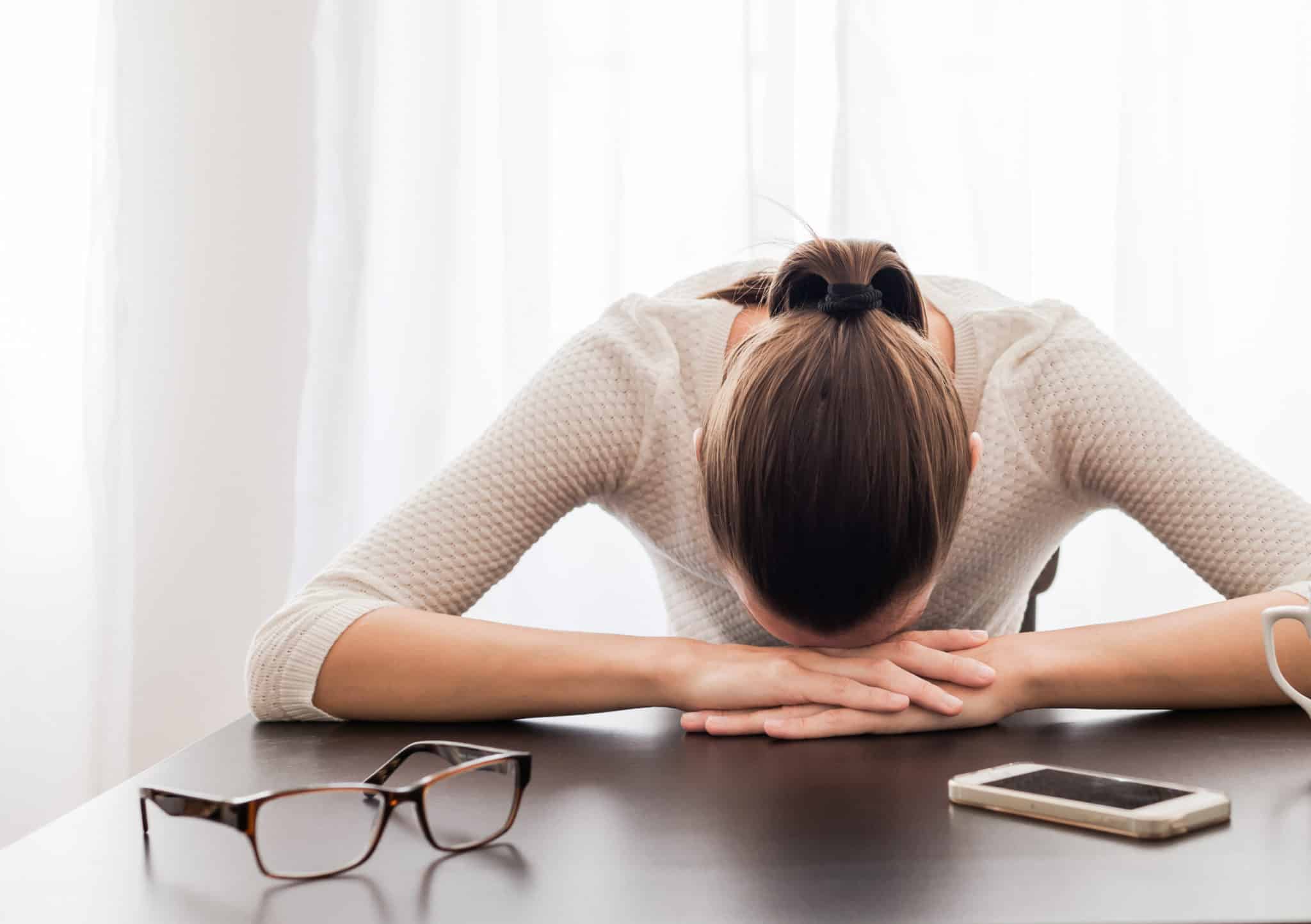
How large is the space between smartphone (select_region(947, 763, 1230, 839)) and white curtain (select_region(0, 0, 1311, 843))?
57.2 inches

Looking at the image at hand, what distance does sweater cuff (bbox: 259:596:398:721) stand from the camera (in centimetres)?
86

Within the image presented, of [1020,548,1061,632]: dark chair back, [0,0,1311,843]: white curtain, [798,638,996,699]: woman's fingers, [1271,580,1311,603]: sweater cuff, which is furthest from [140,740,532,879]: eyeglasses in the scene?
[0,0,1311,843]: white curtain

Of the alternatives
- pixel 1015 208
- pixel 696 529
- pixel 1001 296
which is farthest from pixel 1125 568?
pixel 696 529

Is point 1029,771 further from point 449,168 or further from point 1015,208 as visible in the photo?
point 449,168

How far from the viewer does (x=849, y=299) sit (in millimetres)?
830

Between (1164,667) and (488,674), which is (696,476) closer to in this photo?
(488,674)

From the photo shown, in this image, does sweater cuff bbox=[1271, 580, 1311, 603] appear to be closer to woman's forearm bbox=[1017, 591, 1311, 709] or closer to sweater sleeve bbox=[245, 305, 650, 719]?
woman's forearm bbox=[1017, 591, 1311, 709]

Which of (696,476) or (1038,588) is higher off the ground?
(696,476)

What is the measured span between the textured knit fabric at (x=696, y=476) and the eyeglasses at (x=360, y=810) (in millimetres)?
287

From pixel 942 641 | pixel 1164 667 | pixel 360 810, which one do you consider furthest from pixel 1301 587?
pixel 360 810

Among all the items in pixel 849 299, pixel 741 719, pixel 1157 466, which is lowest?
pixel 741 719

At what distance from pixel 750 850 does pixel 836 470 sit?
0.92ft

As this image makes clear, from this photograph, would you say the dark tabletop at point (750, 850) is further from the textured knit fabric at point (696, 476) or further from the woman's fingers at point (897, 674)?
the textured knit fabric at point (696, 476)

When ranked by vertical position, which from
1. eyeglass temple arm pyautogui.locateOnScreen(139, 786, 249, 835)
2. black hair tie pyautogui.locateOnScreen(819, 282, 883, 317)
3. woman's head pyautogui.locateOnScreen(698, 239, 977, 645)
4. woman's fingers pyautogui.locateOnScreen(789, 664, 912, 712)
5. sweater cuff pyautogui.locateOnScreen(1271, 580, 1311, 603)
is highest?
black hair tie pyautogui.locateOnScreen(819, 282, 883, 317)
